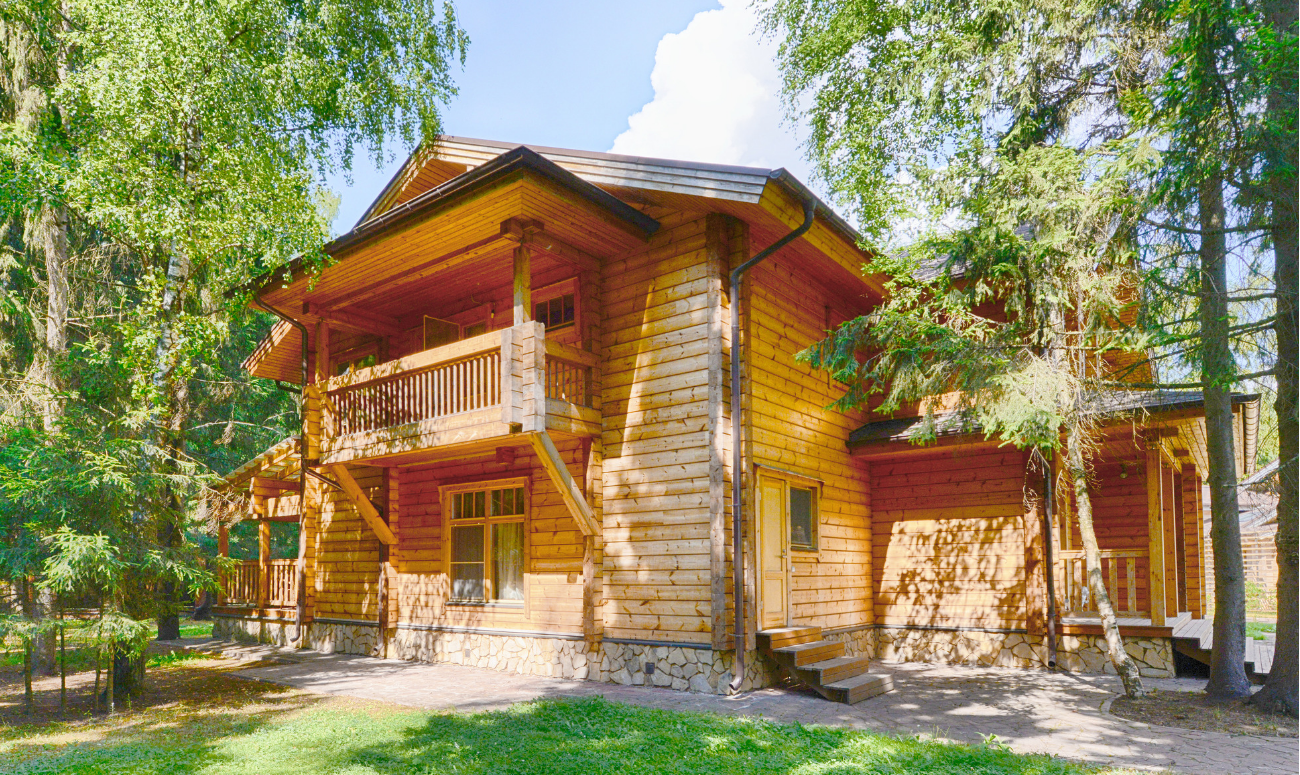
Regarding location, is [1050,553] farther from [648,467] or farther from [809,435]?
[648,467]

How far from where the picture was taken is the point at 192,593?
7.95 meters

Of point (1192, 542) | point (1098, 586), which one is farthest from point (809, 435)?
point (1192, 542)

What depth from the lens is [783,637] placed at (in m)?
8.38

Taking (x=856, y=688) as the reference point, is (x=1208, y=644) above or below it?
above

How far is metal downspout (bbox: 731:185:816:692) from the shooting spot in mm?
7965

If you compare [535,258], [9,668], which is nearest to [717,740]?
[535,258]

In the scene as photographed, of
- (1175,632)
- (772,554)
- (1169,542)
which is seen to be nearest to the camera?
(772,554)

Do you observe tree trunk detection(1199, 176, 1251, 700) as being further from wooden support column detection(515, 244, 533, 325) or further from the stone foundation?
wooden support column detection(515, 244, 533, 325)

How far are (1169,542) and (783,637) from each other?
5993 mm

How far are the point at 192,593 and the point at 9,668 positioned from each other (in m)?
4.74

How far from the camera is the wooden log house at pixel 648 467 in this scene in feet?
27.3

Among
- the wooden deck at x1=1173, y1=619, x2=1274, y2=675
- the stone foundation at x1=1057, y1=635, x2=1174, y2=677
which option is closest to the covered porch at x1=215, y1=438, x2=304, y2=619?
the stone foundation at x1=1057, y1=635, x2=1174, y2=677

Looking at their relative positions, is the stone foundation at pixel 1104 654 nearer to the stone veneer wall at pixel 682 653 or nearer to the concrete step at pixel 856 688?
the stone veneer wall at pixel 682 653

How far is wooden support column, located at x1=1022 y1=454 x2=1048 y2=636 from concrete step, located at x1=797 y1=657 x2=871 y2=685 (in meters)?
2.77
